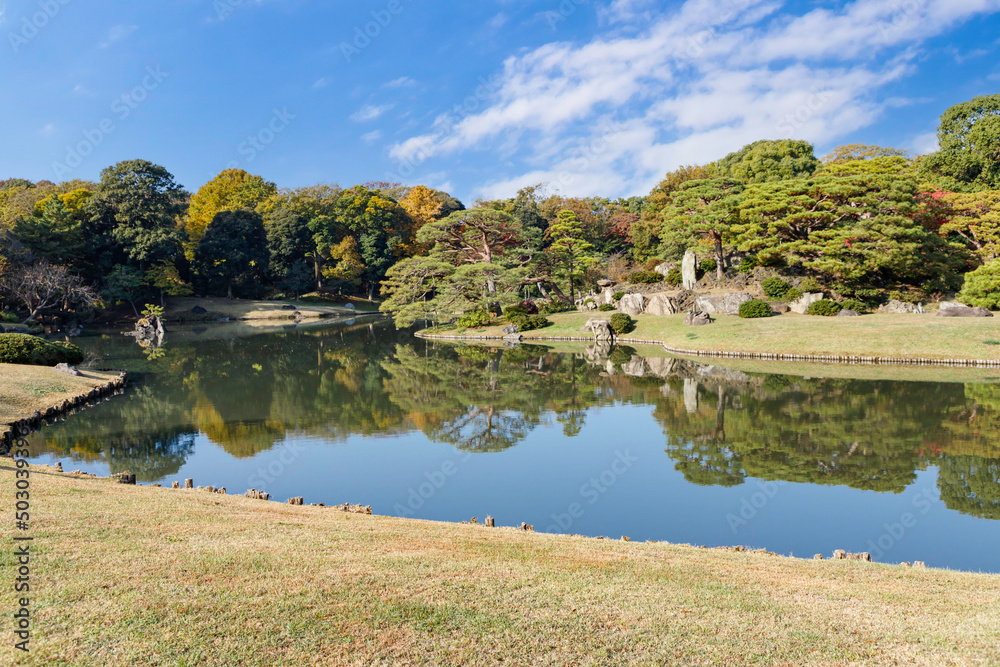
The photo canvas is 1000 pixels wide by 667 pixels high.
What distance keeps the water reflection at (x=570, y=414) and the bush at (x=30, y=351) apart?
8.78 feet

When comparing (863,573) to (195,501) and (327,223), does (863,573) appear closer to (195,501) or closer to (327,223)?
(195,501)

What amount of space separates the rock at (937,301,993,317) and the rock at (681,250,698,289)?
13.2m

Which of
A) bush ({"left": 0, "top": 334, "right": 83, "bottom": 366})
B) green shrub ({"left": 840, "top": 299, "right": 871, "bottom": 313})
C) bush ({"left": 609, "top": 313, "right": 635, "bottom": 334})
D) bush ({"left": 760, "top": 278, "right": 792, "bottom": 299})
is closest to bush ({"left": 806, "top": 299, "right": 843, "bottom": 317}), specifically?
green shrub ({"left": 840, "top": 299, "right": 871, "bottom": 313})

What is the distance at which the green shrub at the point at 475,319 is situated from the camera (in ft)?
122

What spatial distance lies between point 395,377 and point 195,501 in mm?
15058

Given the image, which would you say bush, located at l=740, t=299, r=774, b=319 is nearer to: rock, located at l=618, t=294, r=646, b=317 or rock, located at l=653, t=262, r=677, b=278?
rock, located at l=618, t=294, r=646, b=317

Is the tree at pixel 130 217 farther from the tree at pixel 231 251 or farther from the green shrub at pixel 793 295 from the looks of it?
the green shrub at pixel 793 295

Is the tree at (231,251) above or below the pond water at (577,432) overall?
above

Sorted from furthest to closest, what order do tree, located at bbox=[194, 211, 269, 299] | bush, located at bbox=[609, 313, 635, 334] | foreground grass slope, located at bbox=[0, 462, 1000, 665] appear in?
tree, located at bbox=[194, 211, 269, 299] → bush, located at bbox=[609, 313, 635, 334] → foreground grass slope, located at bbox=[0, 462, 1000, 665]

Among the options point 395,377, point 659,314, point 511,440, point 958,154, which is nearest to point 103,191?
point 395,377

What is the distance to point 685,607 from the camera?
4918 mm

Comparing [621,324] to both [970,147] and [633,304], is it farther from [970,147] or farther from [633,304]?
[970,147]

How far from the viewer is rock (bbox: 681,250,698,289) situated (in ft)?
121

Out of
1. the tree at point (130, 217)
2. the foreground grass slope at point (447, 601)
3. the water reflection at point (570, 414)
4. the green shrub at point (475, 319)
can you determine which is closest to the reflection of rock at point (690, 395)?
the water reflection at point (570, 414)
